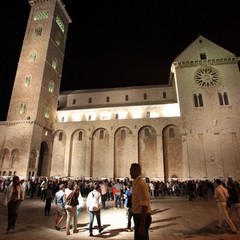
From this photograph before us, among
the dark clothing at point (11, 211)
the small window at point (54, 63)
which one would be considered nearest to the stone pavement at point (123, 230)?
the dark clothing at point (11, 211)

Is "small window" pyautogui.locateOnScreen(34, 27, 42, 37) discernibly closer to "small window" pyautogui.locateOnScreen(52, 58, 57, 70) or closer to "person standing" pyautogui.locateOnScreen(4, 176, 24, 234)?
"small window" pyautogui.locateOnScreen(52, 58, 57, 70)

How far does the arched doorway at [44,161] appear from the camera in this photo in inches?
1181

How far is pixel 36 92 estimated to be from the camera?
2936cm

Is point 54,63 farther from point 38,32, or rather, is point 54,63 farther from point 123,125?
point 123,125

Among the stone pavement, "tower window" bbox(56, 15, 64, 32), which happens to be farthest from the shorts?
"tower window" bbox(56, 15, 64, 32)

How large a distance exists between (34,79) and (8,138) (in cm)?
981

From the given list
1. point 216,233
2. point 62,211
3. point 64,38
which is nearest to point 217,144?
point 216,233

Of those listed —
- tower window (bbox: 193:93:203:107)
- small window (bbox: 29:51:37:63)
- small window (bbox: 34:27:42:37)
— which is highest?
small window (bbox: 34:27:42:37)

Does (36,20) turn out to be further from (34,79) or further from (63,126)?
(63,126)

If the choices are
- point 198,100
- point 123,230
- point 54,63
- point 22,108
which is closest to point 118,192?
point 123,230

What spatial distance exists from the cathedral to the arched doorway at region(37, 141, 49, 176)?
0.49 ft

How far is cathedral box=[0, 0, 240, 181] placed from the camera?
26969 millimetres

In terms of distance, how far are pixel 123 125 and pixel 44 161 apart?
549 inches

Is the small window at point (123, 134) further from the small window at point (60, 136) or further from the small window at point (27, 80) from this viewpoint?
the small window at point (27, 80)
